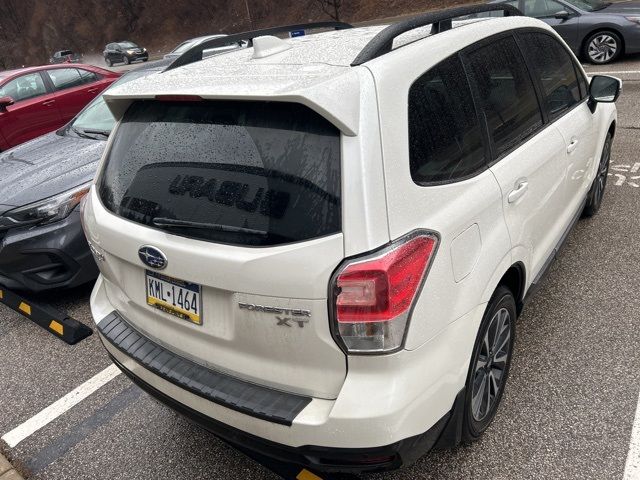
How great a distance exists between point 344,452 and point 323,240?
2.25ft

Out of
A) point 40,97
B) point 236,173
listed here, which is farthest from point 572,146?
point 40,97

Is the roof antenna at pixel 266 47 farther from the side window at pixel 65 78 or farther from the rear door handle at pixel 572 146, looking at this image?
the side window at pixel 65 78

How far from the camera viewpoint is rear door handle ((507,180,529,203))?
7.02ft

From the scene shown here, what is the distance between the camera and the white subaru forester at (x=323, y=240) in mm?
1588

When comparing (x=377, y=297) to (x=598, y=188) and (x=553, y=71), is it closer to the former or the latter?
(x=553, y=71)

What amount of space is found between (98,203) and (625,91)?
7.71 metres

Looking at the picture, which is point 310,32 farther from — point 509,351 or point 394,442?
point 394,442

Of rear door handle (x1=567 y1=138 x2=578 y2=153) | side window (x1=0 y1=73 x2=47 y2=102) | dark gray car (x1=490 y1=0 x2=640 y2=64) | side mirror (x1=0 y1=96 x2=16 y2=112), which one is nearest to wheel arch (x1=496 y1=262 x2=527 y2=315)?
rear door handle (x1=567 y1=138 x2=578 y2=153)

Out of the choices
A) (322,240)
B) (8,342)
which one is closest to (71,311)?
(8,342)

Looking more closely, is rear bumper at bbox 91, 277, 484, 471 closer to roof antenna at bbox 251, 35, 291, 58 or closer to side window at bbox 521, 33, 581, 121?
roof antenna at bbox 251, 35, 291, 58

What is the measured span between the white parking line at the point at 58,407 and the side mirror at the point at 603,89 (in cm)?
339

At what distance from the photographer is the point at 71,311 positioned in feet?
12.7

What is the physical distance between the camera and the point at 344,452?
165 centimetres

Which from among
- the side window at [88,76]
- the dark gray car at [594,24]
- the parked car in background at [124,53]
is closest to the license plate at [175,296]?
the side window at [88,76]
